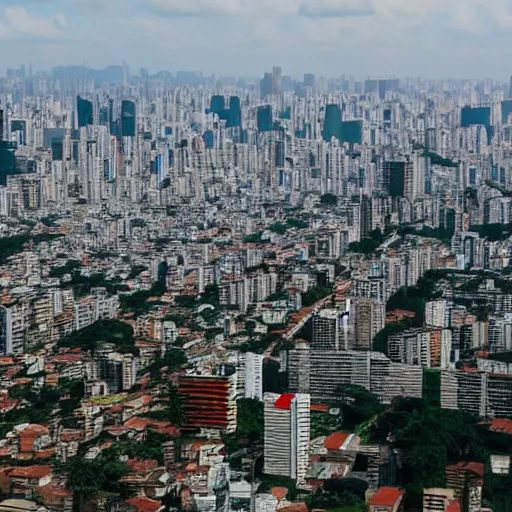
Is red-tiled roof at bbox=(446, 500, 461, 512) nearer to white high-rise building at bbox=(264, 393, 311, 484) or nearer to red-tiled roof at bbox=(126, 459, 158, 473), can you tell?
white high-rise building at bbox=(264, 393, 311, 484)

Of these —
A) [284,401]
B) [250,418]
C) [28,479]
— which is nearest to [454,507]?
[284,401]

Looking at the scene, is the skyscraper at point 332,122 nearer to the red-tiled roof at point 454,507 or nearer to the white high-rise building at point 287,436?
the white high-rise building at point 287,436

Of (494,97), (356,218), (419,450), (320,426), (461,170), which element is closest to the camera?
(419,450)

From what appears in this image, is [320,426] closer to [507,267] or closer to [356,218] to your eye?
[507,267]

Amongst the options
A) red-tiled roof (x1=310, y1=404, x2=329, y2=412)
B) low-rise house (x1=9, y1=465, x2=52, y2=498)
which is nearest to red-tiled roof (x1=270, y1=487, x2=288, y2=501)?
low-rise house (x1=9, y1=465, x2=52, y2=498)

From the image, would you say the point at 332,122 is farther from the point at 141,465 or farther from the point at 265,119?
the point at 141,465

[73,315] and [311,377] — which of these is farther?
[73,315]

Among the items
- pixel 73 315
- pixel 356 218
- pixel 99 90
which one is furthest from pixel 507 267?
pixel 99 90
